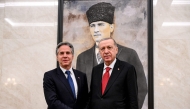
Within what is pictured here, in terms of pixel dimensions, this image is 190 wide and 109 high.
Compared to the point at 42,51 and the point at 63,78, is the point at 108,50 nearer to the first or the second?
the point at 63,78

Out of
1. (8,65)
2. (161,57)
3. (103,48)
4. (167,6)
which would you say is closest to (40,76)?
(8,65)

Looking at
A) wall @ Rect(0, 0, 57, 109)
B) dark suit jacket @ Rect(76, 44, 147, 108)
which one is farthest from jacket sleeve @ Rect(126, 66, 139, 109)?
wall @ Rect(0, 0, 57, 109)

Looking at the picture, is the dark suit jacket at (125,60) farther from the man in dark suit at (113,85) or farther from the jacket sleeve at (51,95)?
the jacket sleeve at (51,95)

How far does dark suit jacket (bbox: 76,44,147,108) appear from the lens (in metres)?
2.86

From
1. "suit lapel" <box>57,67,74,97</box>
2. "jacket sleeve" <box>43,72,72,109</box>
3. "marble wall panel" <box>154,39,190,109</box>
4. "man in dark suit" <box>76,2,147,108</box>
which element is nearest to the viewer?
"jacket sleeve" <box>43,72,72,109</box>

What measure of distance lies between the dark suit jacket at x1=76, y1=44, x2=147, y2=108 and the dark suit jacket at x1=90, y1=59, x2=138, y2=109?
0.87 meters

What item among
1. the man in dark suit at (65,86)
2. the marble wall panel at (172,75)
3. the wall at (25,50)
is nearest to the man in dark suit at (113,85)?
the man in dark suit at (65,86)

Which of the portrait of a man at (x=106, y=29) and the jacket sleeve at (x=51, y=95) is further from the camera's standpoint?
the portrait of a man at (x=106, y=29)

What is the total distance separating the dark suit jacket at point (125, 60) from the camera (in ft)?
9.39

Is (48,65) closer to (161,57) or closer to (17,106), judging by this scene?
(17,106)

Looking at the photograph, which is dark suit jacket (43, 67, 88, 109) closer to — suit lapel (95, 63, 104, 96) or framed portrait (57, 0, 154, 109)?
suit lapel (95, 63, 104, 96)

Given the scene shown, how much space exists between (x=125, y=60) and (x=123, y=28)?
430 millimetres

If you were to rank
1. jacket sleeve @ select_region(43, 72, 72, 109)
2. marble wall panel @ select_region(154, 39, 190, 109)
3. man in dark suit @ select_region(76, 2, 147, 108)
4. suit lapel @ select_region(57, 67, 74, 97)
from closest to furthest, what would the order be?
jacket sleeve @ select_region(43, 72, 72, 109), suit lapel @ select_region(57, 67, 74, 97), marble wall panel @ select_region(154, 39, 190, 109), man in dark suit @ select_region(76, 2, 147, 108)

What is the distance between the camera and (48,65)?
3.04 metres
